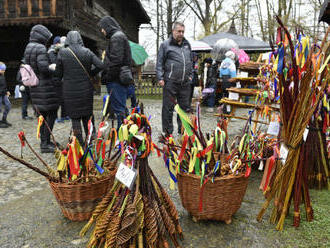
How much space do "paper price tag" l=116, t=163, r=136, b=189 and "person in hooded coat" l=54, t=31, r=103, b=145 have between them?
6.24 ft

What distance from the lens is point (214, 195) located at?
1.79 meters

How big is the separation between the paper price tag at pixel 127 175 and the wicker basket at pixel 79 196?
447mm

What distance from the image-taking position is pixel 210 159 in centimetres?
179

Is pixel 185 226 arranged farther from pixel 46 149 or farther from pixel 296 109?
pixel 46 149

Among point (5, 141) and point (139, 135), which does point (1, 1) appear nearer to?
point (5, 141)

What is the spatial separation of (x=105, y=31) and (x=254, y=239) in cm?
302

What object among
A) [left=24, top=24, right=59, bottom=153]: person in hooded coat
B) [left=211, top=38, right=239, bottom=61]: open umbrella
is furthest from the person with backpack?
[left=211, top=38, right=239, bottom=61]: open umbrella

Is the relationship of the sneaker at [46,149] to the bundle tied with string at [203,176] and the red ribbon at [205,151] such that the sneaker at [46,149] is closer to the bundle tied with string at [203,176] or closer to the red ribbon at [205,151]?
the bundle tied with string at [203,176]

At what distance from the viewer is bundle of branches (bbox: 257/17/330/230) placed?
174 cm

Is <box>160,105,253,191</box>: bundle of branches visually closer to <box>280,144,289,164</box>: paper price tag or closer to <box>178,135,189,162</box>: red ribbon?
<box>178,135,189,162</box>: red ribbon

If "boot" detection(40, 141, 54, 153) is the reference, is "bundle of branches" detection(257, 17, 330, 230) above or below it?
above

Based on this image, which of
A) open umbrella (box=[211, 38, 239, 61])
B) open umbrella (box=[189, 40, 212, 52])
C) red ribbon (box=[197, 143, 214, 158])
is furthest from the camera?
open umbrella (box=[189, 40, 212, 52])

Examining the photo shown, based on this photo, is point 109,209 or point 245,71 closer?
point 109,209

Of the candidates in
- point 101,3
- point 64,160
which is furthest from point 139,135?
point 101,3
